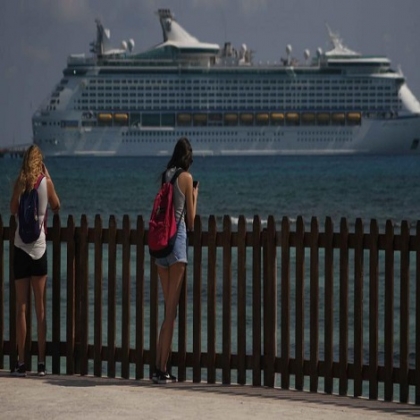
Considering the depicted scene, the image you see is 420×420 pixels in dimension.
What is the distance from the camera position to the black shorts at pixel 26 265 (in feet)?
22.3

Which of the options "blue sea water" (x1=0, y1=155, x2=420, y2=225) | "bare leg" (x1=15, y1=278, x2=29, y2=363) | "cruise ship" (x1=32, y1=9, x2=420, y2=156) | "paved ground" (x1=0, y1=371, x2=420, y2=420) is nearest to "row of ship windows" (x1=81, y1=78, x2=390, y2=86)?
"cruise ship" (x1=32, y1=9, x2=420, y2=156)

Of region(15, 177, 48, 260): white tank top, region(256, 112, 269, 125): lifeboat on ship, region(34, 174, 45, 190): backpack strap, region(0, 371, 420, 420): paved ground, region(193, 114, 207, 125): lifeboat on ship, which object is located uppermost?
region(256, 112, 269, 125): lifeboat on ship

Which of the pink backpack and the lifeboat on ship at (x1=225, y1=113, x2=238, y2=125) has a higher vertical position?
the lifeboat on ship at (x1=225, y1=113, x2=238, y2=125)

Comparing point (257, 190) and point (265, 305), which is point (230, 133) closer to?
point (257, 190)

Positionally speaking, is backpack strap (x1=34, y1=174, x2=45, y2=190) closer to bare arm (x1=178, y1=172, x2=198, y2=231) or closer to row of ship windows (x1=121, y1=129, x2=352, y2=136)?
bare arm (x1=178, y1=172, x2=198, y2=231)

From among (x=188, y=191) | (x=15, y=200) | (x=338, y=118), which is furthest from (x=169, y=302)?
(x=338, y=118)

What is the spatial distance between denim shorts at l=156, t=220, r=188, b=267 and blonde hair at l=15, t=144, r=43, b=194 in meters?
0.67

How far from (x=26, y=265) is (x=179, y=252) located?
0.73 m

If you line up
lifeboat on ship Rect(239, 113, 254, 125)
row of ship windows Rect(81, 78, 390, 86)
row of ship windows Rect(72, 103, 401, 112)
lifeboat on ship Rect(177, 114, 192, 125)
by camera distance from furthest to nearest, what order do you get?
lifeboat on ship Rect(239, 113, 254, 125)
row of ship windows Rect(81, 78, 390, 86)
row of ship windows Rect(72, 103, 401, 112)
lifeboat on ship Rect(177, 114, 192, 125)

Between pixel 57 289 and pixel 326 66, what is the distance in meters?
98.9

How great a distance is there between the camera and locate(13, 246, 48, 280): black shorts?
679 centimetres

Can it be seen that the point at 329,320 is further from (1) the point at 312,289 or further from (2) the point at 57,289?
(2) the point at 57,289

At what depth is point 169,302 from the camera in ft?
21.8

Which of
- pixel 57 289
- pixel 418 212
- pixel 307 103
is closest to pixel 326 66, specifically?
pixel 307 103
